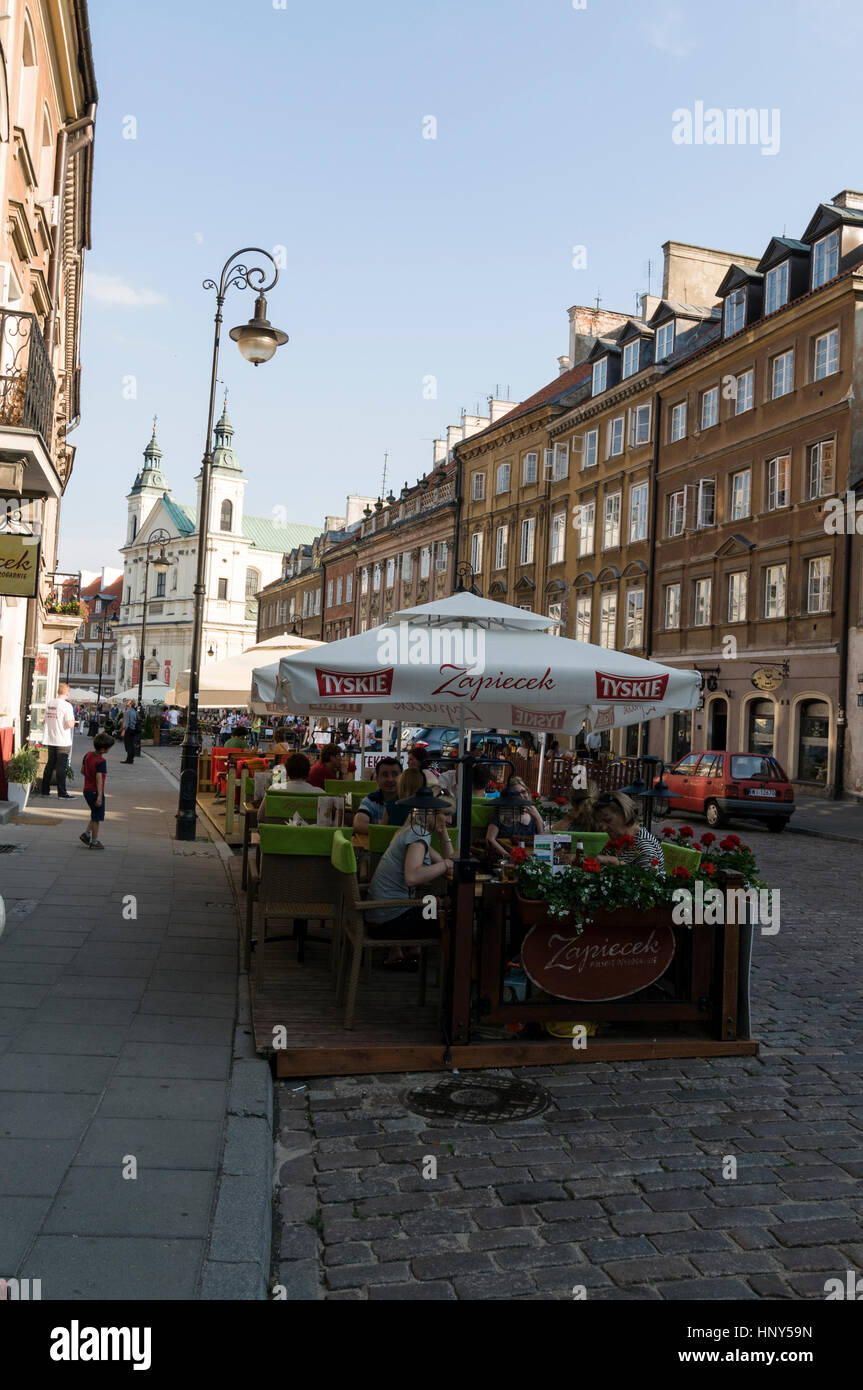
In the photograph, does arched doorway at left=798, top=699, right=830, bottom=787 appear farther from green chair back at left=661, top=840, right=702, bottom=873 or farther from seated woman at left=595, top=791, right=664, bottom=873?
seated woman at left=595, top=791, right=664, bottom=873

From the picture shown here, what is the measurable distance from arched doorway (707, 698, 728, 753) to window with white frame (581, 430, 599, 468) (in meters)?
13.1

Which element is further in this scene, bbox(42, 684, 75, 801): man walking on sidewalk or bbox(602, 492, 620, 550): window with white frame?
bbox(602, 492, 620, 550): window with white frame

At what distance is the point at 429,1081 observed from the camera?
6.03 m

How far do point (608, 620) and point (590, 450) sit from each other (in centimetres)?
705

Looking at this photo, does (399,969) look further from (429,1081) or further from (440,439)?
(440,439)

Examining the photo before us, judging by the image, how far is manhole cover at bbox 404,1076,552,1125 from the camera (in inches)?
217

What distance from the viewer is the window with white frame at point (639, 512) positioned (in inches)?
1545

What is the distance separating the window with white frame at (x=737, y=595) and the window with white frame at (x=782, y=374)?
5.11 m

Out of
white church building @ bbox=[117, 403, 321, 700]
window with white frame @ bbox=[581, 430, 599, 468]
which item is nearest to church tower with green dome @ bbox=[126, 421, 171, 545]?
white church building @ bbox=[117, 403, 321, 700]

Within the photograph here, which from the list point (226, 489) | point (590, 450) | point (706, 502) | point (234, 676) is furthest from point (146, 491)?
point (234, 676)

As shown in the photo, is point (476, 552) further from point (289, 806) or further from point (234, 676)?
point (289, 806)

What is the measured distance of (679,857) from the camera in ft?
25.2

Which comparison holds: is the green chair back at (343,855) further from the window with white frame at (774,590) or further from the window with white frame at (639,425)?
the window with white frame at (639,425)
